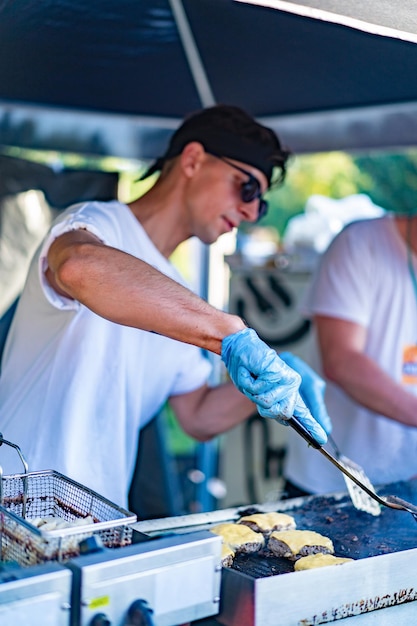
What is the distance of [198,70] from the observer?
9.73ft

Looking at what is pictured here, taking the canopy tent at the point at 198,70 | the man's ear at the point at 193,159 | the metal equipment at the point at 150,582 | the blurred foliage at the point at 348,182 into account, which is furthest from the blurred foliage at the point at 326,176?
the metal equipment at the point at 150,582

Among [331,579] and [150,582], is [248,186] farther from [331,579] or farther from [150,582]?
[150,582]

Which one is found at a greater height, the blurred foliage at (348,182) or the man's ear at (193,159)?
the blurred foliage at (348,182)

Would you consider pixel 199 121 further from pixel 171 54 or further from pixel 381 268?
pixel 381 268

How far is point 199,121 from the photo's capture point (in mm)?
2496

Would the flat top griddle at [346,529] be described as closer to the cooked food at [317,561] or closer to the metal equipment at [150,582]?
the cooked food at [317,561]

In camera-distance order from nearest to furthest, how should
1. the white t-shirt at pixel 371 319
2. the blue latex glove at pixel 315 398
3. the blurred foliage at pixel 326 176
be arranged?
1. the blue latex glove at pixel 315 398
2. the white t-shirt at pixel 371 319
3. the blurred foliage at pixel 326 176

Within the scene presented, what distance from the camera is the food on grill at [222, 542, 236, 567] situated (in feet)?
5.48

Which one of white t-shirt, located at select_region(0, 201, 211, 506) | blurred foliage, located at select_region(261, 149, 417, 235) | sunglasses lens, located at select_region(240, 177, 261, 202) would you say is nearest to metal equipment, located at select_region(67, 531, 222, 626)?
white t-shirt, located at select_region(0, 201, 211, 506)

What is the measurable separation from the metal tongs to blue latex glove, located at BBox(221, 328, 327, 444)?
0.03m

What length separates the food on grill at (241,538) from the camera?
177 centimetres


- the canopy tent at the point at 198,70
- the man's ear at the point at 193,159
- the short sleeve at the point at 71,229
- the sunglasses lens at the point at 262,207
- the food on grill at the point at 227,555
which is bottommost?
the food on grill at the point at 227,555

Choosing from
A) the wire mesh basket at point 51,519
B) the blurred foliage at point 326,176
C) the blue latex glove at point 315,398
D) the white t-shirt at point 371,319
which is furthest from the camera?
the blurred foliage at point 326,176

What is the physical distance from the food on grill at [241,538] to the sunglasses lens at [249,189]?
3.37 feet
